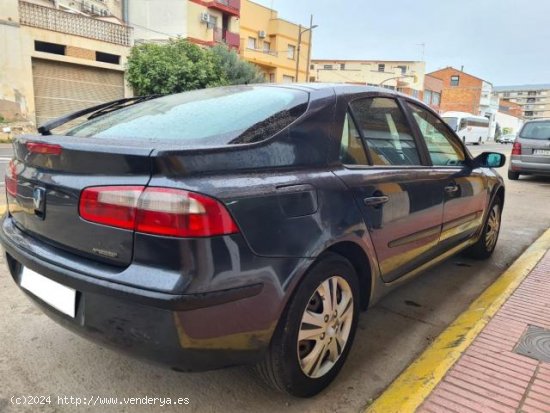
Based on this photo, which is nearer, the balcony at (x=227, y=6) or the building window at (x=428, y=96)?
the balcony at (x=227, y=6)

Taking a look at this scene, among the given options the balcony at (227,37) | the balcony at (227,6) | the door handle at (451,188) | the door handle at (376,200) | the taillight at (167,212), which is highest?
the balcony at (227,6)

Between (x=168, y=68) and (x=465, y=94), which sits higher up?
(x=465, y=94)

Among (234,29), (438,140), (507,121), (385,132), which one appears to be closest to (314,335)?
(385,132)

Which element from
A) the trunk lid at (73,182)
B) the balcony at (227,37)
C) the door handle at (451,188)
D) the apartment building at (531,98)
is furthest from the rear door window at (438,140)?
the apartment building at (531,98)

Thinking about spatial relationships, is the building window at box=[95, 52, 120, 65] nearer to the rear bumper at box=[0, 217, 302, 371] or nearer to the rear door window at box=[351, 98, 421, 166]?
the rear door window at box=[351, 98, 421, 166]

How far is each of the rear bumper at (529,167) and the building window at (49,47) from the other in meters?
20.5

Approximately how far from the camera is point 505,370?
2.26 m

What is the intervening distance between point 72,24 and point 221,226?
79.3ft

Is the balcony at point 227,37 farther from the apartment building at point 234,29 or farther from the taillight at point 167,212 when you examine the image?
the taillight at point 167,212

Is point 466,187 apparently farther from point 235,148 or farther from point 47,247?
point 47,247

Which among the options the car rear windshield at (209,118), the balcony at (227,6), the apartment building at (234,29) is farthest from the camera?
the balcony at (227,6)

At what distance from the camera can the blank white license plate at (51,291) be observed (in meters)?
1.81

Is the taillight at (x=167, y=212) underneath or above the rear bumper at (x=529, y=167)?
above

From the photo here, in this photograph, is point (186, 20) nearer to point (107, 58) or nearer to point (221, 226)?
point (107, 58)
